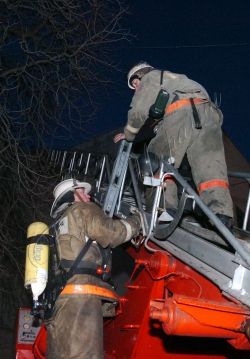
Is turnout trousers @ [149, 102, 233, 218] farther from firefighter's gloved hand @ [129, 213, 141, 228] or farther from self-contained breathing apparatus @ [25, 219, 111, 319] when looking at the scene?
self-contained breathing apparatus @ [25, 219, 111, 319]

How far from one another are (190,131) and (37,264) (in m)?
1.68

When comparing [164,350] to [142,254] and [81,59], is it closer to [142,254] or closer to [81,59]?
[142,254]

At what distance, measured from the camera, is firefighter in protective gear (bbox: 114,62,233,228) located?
315cm

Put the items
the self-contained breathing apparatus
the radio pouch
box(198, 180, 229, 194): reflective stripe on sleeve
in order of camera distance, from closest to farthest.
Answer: box(198, 180, 229, 194): reflective stripe on sleeve < the self-contained breathing apparatus < the radio pouch

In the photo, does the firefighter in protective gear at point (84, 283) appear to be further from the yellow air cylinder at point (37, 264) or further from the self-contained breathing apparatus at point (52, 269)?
the yellow air cylinder at point (37, 264)

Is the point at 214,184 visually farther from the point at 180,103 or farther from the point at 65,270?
the point at 65,270

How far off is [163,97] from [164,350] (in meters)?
2.08

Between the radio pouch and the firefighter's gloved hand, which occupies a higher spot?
the radio pouch

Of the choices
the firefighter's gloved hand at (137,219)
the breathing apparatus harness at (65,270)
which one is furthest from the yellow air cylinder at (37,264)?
the firefighter's gloved hand at (137,219)

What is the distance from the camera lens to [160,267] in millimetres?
2844

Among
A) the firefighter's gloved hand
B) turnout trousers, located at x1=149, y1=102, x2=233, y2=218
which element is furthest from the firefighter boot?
the firefighter's gloved hand

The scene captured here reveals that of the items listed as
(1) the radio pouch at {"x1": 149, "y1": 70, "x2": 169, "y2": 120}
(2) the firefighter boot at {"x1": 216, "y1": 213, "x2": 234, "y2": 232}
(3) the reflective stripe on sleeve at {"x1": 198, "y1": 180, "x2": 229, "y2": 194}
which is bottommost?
(2) the firefighter boot at {"x1": 216, "y1": 213, "x2": 234, "y2": 232}

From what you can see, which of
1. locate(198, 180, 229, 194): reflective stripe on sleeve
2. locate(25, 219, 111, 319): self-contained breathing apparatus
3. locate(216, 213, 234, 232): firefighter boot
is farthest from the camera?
locate(25, 219, 111, 319): self-contained breathing apparatus

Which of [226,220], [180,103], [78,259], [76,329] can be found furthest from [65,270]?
[180,103]
